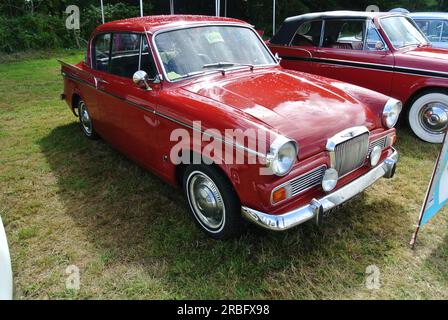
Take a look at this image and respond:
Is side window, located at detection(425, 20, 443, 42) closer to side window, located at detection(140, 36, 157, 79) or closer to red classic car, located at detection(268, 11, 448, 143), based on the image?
red classic car, located at detection(268, 11, 448, 143)

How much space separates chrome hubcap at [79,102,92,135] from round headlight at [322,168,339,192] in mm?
3482

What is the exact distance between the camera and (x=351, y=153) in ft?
9.21

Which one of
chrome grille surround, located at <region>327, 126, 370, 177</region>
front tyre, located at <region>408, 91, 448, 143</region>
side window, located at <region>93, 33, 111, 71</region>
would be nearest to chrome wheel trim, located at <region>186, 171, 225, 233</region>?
chrome grille surround, located at <region>327, 126, 370, 177</region>

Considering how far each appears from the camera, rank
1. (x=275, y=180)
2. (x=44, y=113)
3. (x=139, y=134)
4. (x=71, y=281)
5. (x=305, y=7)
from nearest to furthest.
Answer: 1. (x=275, y=180)
2. (x=71, y=281)
3. (x=139, y=134)
4. (x=44, y=113)
5. (x=305, y=7)

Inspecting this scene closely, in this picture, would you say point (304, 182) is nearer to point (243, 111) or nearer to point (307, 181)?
point (307, 181)

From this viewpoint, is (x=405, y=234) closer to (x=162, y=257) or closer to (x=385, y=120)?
(x=385, y=120)

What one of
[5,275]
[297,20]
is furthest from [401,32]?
[5,275]

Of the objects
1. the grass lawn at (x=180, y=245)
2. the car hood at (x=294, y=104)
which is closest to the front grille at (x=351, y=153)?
the car hood at (x=294, y=104)

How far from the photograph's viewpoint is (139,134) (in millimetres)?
3572

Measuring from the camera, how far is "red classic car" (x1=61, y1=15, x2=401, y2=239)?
2512mm

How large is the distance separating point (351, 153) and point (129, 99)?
2112mm
